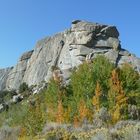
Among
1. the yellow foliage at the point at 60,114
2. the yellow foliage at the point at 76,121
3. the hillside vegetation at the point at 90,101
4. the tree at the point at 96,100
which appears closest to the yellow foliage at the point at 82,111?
the hillside vegetation at the point at 90,101

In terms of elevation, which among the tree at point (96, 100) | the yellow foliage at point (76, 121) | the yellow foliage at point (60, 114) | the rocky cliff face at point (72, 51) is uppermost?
the rocky cliff face at point (72, 51)

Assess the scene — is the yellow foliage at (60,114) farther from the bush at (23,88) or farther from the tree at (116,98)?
the bush at (23,88)

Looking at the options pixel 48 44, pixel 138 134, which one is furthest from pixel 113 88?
pixel 48 44

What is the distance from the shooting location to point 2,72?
123 meters

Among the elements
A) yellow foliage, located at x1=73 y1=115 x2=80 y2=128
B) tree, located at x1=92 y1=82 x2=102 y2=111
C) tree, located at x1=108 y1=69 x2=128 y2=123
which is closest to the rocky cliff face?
tree, located at x1=92 y1=82 x2=102 y2=111

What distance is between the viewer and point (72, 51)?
9375 cm

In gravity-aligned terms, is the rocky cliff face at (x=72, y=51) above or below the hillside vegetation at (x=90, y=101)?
above

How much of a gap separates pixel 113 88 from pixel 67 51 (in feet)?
159

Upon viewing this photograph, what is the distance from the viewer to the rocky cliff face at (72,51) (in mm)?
86812

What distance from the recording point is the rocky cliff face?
3418 inches

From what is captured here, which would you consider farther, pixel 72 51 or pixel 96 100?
pixel 72 51

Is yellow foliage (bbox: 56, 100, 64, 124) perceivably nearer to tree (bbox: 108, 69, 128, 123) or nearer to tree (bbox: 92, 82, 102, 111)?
tree (bbox: 92, 82, 102, 111)

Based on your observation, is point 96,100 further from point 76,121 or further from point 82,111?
point 76,121

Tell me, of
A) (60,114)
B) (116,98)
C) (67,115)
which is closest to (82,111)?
(60,114)
